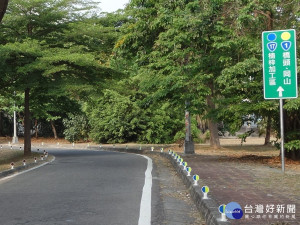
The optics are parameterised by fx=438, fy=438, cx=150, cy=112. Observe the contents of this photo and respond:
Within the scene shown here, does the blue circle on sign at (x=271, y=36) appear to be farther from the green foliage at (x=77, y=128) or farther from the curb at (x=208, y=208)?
the green foliage at (x=77, y=128)

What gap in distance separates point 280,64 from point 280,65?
30 millimetres

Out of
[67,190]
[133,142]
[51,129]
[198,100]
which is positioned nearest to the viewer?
[67,190]

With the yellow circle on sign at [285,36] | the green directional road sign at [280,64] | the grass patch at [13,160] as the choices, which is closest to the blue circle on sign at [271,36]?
the green directional road sign at [280,64]

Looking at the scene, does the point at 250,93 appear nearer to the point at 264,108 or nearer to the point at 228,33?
the point at 264,108

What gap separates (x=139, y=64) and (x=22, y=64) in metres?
6.68

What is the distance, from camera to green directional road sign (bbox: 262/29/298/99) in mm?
12195

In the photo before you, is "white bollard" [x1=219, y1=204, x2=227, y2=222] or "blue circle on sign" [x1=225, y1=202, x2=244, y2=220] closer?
"blue circle on sign" [x1=225, y1=202, x2=244, y2=220]

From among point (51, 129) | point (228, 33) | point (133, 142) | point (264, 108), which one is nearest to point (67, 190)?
point (264, 108)

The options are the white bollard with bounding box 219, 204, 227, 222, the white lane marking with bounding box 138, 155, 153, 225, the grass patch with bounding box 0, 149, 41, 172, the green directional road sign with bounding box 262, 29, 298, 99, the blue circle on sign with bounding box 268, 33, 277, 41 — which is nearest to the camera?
the white bollard with bounding box 219, 204, 227, 222

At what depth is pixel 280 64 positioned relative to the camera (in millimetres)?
12320

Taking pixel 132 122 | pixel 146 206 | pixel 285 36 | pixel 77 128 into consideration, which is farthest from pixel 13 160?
pixel 77 128

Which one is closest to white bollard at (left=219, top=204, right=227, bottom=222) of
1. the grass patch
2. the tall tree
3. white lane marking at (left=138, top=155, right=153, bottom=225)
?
white lane marking at (left=138, top=155, right=153, bottom=225)

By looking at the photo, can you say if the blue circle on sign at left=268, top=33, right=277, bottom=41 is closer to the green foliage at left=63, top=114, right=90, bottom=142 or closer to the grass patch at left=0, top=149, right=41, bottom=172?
the grass patch at left=0, top=149, right=41, bottom=172

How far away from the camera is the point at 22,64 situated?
2245 centimetres
